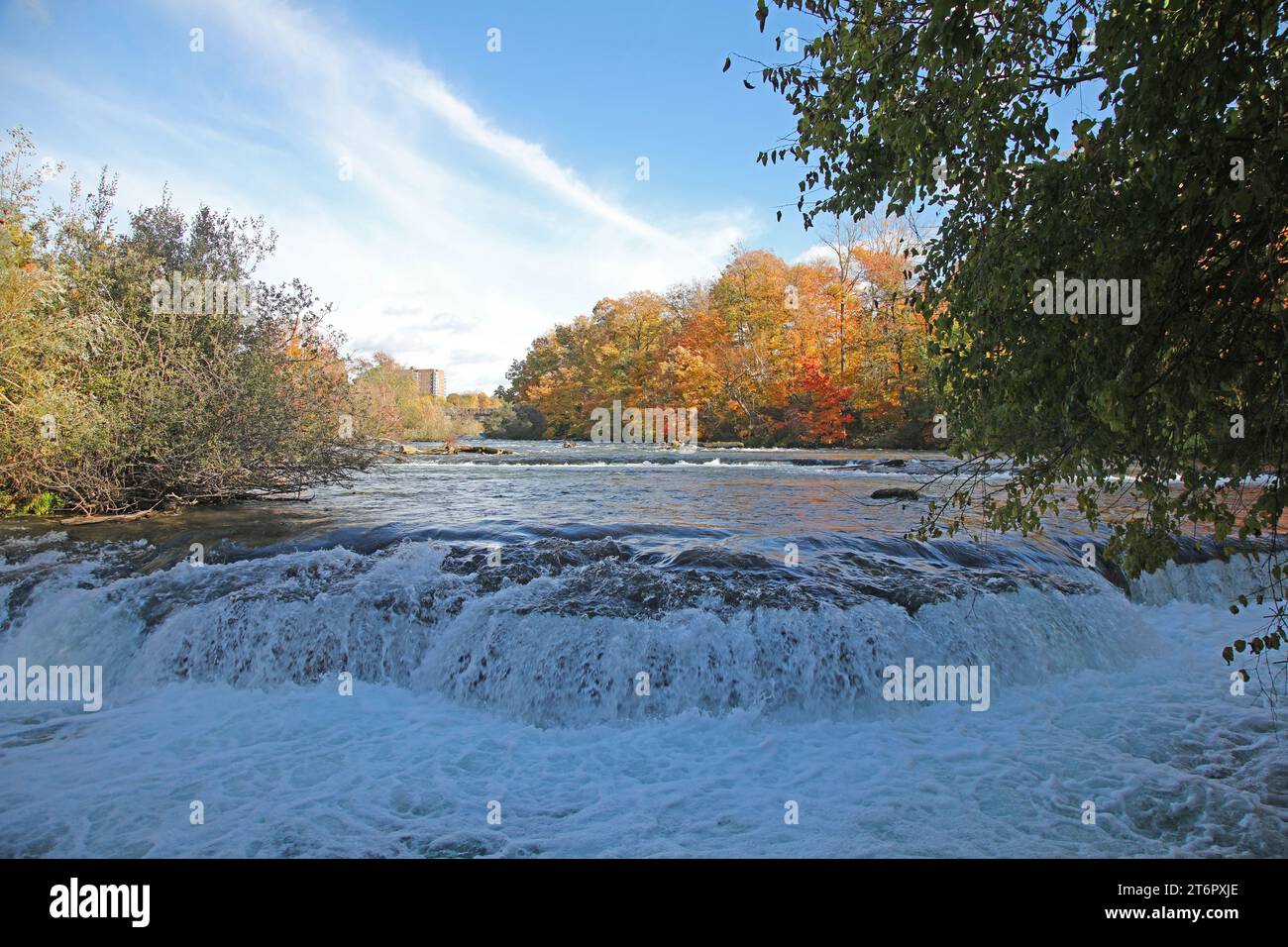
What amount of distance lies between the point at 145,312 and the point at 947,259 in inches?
560

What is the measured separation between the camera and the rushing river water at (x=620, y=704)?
4.73 metres

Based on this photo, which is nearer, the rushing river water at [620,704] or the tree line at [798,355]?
the rushing river water at [620,704]

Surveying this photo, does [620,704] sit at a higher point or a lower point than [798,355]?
lower

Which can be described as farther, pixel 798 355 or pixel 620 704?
pixel 798 355

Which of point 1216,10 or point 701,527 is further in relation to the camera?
point 701,527

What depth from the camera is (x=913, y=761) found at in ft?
18.4

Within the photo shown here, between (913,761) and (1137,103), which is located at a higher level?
(1137,103)

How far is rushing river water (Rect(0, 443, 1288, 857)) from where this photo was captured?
4.73m

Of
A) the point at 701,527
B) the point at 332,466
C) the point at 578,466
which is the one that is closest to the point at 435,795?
the point at 701,527

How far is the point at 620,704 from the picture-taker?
650 cm

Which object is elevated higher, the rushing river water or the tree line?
the tree line

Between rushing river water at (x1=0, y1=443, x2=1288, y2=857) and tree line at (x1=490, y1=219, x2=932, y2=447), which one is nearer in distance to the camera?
rushing river water at (x1=0, y1=443, x2=1288, y2=857)

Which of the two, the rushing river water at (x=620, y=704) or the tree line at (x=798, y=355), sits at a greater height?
the tree line at (x=798, y=355)
